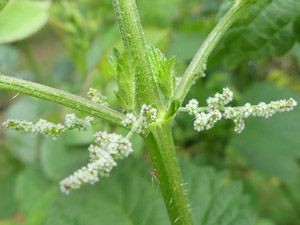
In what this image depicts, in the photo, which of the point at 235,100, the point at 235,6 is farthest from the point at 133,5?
the point at 235,100

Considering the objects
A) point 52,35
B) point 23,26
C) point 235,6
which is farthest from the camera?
point 52,35

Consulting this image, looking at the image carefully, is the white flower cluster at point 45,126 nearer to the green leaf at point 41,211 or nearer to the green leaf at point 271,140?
the green leaf at point 41,211

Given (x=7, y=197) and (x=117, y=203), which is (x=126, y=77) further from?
(x=7, y=197)

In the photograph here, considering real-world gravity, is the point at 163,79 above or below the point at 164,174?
above

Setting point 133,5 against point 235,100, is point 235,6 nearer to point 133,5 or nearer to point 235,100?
point 133,5

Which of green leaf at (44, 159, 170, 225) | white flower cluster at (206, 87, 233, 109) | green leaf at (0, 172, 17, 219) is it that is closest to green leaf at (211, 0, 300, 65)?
white flower cluster at (206, 87, 233, 109)

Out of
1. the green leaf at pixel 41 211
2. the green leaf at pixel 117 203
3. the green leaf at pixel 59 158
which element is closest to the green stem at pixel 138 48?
the green leaf at pixel 117 203
